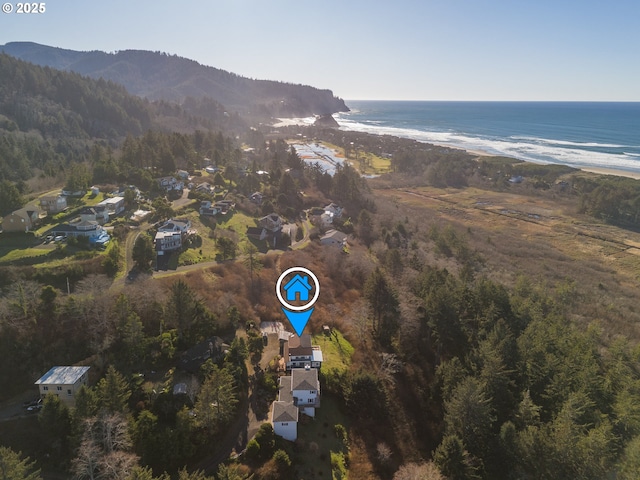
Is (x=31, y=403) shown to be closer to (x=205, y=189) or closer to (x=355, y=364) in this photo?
(x=355, y=364)

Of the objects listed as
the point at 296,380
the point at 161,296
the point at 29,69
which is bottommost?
the point at 296,380

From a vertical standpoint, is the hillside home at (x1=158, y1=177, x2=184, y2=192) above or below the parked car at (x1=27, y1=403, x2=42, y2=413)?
above

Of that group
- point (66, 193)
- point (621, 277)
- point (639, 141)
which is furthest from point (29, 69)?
point (639, 141)

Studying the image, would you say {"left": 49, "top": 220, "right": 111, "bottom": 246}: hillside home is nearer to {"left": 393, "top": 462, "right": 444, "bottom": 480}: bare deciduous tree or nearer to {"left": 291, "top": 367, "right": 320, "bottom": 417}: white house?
{"left": 291, "top": 367, "right": 320, "bottom": 417}: white house

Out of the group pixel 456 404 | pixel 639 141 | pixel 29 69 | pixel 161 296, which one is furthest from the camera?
pixel 639 141

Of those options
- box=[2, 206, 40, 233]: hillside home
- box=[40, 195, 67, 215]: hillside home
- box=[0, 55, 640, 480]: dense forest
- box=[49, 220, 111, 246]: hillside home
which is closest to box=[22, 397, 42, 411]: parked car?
box=[0, 55, 640, 480]: dense forest

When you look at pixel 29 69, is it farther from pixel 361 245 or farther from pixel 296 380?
pixel 296 380

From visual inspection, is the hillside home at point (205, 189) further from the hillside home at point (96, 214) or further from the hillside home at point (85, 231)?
the hillside home at point (85, 231)
